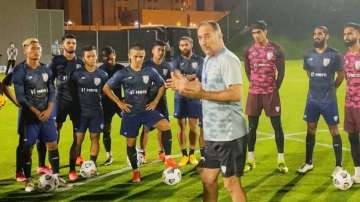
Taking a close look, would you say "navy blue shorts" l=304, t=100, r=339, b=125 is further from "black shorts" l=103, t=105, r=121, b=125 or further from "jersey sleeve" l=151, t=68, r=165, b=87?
"black shorts" l=103, t=105, r=121, b=125

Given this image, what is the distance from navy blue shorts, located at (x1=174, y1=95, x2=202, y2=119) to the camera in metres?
9.73

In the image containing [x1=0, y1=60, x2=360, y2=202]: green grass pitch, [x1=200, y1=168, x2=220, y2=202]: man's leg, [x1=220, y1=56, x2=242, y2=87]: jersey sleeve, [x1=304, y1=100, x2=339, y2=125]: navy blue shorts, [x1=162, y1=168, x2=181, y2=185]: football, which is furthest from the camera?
[x1=304, y1=100, x2=339, y2=125]: navy blue shorts

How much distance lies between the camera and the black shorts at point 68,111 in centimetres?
889

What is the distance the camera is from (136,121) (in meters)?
8.34

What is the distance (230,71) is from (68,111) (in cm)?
470

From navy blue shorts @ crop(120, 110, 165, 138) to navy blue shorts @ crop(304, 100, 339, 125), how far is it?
239 centimetres

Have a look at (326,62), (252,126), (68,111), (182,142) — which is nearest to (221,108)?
(326,62)

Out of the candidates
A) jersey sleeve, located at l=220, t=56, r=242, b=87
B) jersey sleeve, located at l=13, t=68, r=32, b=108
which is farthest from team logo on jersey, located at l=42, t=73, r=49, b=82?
jersey sleeve, located at l=220, t=56, r=242, b=87

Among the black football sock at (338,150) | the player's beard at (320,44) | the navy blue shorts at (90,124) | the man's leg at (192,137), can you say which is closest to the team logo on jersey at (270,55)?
the player's beard at (320,44)

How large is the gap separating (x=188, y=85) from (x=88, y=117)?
410cm

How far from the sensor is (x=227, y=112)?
5.46 m

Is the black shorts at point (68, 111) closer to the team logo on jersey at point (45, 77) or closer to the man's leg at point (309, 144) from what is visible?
the team logo on jersey at point (45, 77)

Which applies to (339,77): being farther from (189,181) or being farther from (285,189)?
(189,181)

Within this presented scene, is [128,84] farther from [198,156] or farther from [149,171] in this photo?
[198,156]
